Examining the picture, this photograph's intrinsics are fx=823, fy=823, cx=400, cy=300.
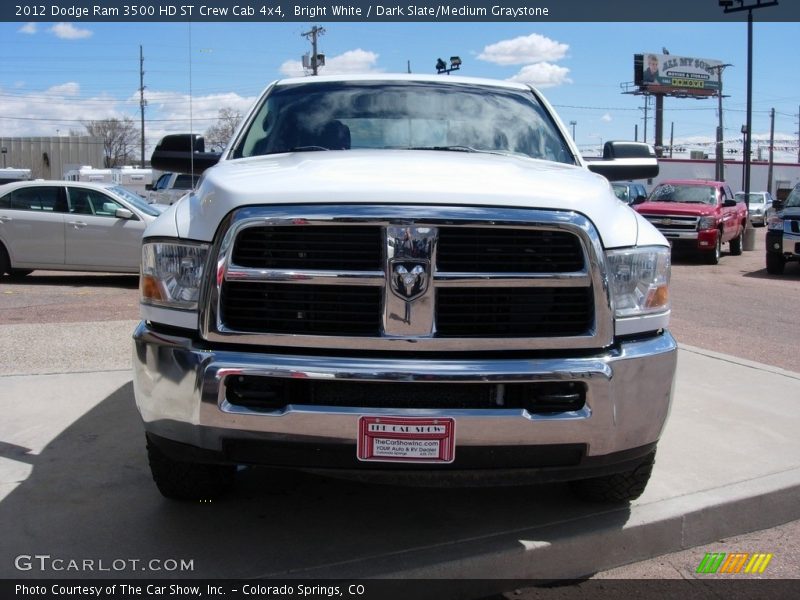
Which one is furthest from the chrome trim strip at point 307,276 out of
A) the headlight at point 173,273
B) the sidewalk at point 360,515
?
the sidewalk at point 360,515

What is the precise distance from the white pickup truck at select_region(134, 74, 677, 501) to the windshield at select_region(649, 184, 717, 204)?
679 inches

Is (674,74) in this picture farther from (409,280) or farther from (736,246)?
(409,280)

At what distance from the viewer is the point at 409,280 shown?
287cm

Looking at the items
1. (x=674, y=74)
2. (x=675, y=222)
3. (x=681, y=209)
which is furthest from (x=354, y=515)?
(x=674, y=74)

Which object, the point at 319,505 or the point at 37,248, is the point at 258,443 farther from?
the point at 37,248

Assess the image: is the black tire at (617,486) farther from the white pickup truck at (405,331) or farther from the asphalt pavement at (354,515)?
the white pickup truck at (405,331)

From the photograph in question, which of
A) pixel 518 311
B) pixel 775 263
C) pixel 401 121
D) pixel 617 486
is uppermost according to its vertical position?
pixel 401 121

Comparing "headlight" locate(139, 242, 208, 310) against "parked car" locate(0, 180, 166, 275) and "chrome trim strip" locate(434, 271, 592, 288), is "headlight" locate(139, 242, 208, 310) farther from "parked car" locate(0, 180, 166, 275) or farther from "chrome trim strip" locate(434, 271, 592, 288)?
"parked car" locate(0, 180, 166, 275)

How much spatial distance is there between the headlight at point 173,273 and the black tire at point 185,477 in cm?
66

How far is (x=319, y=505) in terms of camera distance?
375cm

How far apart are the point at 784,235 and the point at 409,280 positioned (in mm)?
14410

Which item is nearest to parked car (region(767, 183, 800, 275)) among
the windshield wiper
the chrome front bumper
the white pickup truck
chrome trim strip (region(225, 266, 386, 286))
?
the windshield wiper

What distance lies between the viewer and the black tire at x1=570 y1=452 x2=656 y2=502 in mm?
3535

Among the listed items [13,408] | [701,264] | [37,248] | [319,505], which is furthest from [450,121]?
[701,264]
